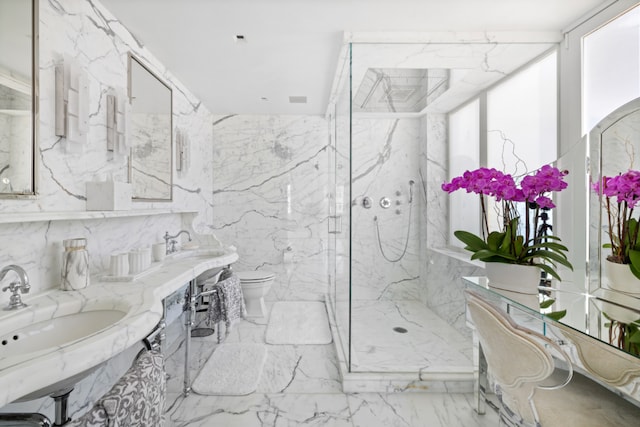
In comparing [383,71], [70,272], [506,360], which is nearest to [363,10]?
[383,71]

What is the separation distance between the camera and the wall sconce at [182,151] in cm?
268

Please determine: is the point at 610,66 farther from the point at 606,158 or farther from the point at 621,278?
the point at 621,278

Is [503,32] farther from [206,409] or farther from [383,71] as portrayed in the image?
[206,409]

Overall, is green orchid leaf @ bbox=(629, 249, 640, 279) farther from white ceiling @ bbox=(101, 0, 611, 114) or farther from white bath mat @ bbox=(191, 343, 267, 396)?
white bath mat @ bbox=(191, 343, 267, 396)

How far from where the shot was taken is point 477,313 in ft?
4.11

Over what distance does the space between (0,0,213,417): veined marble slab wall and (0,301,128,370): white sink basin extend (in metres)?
0.20

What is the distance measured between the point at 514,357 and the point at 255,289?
8.03 ft

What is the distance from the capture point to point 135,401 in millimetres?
782

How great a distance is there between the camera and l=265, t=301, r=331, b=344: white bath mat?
2.69 metres

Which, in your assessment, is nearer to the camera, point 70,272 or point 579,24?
point 70,272

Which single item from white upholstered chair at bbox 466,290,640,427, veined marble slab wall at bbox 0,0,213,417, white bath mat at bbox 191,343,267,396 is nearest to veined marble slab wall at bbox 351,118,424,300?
white bath mat at bbox 191,343,267,396

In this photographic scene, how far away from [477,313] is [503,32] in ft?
6.16

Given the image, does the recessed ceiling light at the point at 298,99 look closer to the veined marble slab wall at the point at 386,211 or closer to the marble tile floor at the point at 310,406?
the veined marble slab wall at the point at 386,211

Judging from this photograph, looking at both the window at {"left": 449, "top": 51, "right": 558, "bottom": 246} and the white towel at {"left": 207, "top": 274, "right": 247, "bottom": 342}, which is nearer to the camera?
the window at {"left": 449, "top": 51, "right": 558, "bottom": 246}
